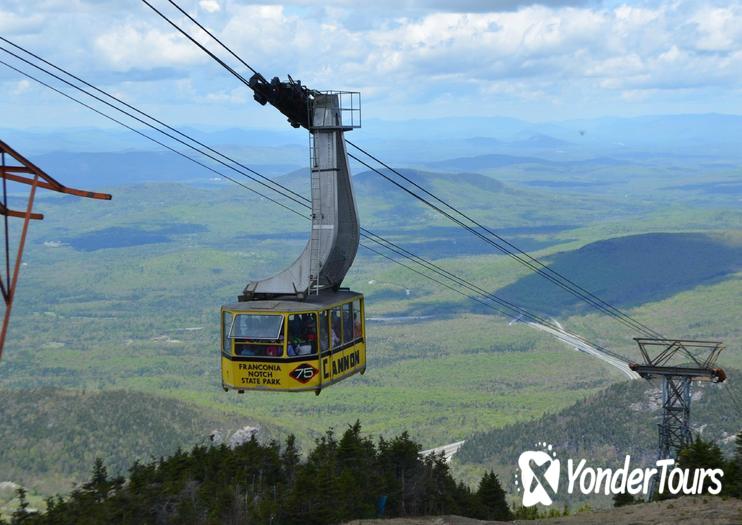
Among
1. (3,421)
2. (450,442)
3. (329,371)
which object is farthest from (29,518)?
(450,442)

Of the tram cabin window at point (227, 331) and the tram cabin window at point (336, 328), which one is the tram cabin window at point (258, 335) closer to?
the tram cabin window at point (227, 331)

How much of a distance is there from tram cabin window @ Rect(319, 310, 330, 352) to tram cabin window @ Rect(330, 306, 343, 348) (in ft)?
1.18

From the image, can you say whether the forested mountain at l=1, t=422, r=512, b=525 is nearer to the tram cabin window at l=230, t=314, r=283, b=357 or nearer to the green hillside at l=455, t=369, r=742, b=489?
the tram cabin window at l=230, t=314, r=283, b=357

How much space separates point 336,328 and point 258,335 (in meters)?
3.08

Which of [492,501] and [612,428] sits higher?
[492,501]

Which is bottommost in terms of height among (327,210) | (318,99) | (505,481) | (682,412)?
(505,481)

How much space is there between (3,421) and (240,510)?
130m

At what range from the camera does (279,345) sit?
3884 centimetres

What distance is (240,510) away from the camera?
5191 cm

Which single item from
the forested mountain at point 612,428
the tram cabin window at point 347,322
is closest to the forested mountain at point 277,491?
the tram cabin window at point 347,322

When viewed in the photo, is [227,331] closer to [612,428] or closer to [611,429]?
[611,429]

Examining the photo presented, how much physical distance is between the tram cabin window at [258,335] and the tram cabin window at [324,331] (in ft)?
4.63

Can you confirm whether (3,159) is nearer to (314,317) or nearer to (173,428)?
(314,317)

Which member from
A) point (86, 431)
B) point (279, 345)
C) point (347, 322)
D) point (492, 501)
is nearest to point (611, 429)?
point (86, 431)
